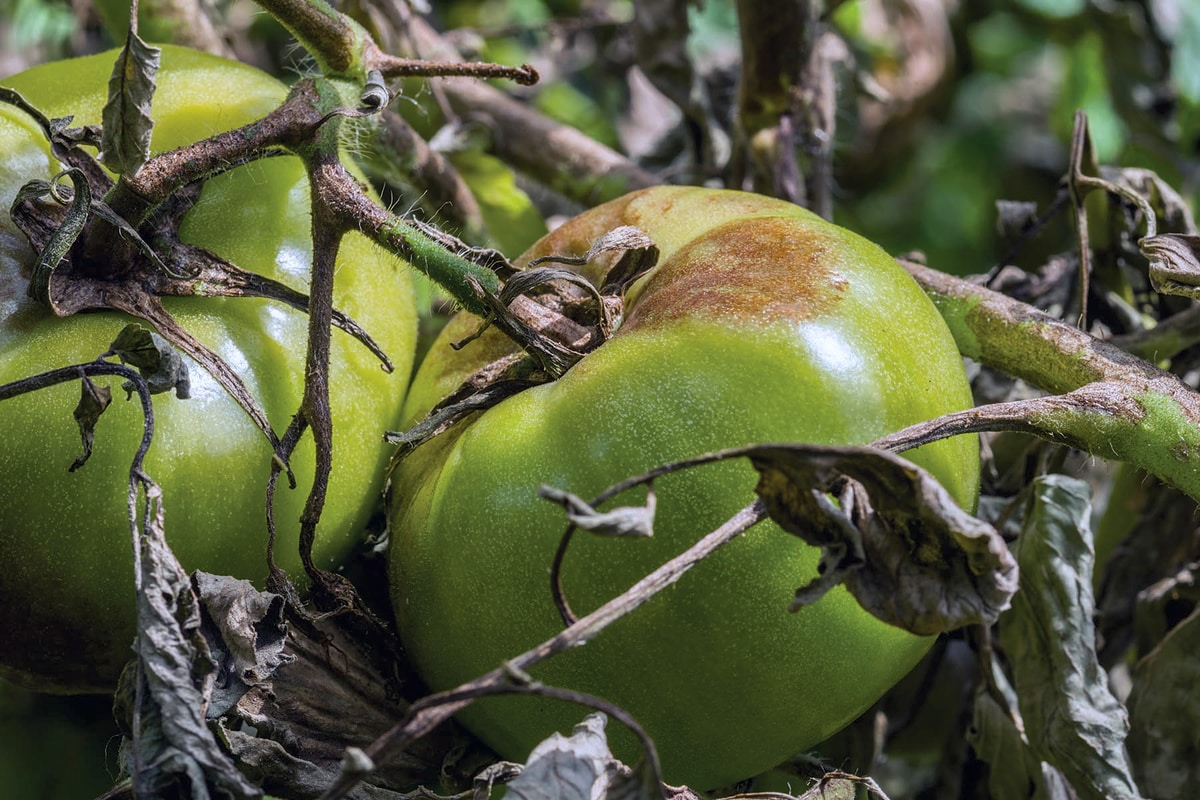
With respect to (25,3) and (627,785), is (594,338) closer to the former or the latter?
(627,785)

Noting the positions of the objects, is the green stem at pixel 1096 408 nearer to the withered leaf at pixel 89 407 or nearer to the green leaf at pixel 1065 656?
the green leaf at pixel 1065 656

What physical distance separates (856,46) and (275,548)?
1306mm

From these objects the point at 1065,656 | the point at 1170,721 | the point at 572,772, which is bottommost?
the point at 1170,721

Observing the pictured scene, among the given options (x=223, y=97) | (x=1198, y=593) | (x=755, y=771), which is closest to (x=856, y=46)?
(x=1198, y=593)

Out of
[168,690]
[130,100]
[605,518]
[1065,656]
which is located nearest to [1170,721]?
[1065,656]

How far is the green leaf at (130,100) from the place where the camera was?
0.61m

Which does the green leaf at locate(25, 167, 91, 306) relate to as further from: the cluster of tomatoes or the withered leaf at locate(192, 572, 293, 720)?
the withered leaf at locate(192, 572, 293, 720)

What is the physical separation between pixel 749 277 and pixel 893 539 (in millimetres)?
185

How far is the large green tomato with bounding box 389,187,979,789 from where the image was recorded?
599 mm

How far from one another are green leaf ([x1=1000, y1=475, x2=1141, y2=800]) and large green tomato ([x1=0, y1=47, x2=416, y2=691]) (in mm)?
436

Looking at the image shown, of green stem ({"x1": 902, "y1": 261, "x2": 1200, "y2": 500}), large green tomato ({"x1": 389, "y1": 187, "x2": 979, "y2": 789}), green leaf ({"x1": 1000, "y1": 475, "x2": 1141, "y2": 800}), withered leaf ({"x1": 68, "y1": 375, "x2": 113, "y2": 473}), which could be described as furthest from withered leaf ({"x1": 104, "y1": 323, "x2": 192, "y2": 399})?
green leaf ({"x1": 1000, "y1": 475, "x2": 1141, "y2": 800})

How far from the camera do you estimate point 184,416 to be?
65 cm

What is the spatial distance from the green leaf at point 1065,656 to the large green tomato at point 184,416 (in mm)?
436

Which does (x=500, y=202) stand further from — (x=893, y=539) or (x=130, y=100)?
(x=893, y=539)
